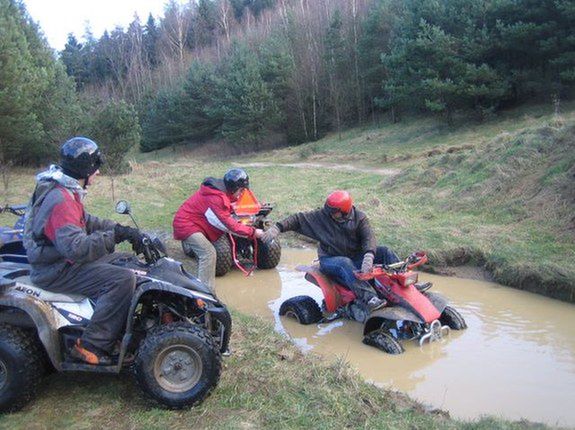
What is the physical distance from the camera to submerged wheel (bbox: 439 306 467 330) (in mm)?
6602

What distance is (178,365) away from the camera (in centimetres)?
412

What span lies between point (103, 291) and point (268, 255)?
220 inches

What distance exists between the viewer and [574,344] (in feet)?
20.2

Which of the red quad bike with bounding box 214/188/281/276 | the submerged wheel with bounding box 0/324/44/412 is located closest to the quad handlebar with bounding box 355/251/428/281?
the red quad bike with bounding box 214/188/281/276

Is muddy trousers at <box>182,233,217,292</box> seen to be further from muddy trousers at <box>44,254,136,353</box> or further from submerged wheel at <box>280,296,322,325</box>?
muddy trousers at <box>44,254,136,353</box>

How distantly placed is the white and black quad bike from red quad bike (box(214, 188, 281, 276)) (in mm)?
4724

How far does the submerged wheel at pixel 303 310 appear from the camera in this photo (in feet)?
23.0

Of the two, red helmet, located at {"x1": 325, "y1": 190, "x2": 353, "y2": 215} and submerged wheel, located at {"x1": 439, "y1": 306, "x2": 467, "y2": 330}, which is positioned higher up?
red helmet, located at {"x1": 325, "y1": 190, "x2": 353, "y2": 215}

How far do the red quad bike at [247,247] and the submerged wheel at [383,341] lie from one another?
3.17 metres

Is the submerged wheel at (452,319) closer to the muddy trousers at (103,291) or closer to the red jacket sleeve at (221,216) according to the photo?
the red jacket sleeve at (221,216)

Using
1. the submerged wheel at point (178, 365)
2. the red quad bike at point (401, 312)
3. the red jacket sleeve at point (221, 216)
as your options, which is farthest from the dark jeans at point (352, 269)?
the submerged wheel at point (178, 365)

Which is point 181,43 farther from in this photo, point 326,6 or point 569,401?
point 569,401

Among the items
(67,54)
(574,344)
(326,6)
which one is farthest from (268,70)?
(67,54)

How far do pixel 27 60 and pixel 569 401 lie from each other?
70.8ft
